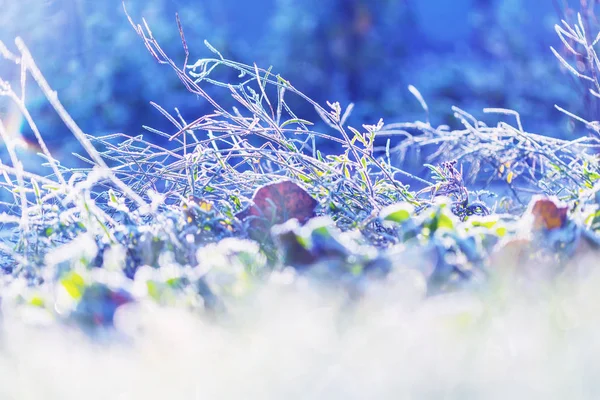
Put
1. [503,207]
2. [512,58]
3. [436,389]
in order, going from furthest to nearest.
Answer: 1. [512,58]
2. [503,207]
3. [436,389]

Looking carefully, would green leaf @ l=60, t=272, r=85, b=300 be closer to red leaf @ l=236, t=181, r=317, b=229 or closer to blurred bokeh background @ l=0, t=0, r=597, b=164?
red leaf @ l=236, t=181, r=317, b=229

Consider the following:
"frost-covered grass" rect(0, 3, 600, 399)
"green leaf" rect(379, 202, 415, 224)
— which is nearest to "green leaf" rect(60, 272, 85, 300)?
"frost-covered grass" rect(0, 3, 600, 399)

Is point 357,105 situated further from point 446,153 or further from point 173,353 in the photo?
point 173,353

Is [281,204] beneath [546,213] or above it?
above

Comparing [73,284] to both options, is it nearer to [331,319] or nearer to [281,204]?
[331,319]

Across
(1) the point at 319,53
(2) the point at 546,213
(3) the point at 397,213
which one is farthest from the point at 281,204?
(1) the point at 319,53

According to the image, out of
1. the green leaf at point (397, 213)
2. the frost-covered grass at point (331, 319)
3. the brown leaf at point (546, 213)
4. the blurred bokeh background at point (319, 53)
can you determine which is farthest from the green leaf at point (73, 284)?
the blurred bokeh background at point (319, 53)

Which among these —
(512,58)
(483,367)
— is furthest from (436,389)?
(512,58)
